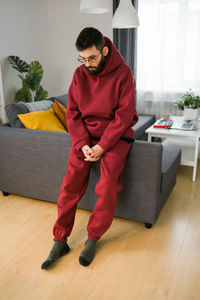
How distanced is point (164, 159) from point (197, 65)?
6.57 feet

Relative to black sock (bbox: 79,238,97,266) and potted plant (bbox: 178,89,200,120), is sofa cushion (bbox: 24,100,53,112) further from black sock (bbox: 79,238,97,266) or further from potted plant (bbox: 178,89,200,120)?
potted plant (bbox: 178,89,200,120)

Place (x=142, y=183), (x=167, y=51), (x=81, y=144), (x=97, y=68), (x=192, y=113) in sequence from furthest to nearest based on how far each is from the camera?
(x=167, y=51), (x=192, y=113), (x=142, y=183), (x=81, y=144), (x=97, y=68)

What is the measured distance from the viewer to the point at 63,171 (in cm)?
213

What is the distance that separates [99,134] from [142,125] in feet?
5.25

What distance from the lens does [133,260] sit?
168cm

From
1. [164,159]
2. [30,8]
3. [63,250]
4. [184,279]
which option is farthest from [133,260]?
[30,8]

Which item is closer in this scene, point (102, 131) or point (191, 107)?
point (102, 131)

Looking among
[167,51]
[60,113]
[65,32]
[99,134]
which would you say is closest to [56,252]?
[99,134]

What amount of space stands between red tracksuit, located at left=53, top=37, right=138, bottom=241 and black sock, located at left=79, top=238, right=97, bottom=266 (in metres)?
0.04

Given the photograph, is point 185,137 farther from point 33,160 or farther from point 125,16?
point 33,160

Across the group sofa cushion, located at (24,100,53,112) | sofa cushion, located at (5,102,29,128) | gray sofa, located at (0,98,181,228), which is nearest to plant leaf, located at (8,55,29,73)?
sofa cushion, located at (24,100,53,112)

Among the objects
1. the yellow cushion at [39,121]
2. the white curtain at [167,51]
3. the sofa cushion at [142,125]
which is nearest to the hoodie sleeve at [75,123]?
the yellow cushion at [39,121]

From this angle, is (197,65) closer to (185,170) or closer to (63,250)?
(185,170)

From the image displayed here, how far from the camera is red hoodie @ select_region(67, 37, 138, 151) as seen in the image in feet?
5.54
